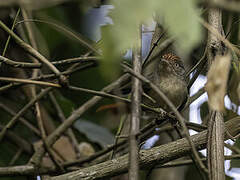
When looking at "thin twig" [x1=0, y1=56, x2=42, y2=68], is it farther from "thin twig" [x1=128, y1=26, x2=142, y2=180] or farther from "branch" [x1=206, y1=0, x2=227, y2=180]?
"branch" [x1=206, y1=0, x2=227, y2=180]

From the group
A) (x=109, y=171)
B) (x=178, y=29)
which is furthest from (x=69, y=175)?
(x=178, y=29)

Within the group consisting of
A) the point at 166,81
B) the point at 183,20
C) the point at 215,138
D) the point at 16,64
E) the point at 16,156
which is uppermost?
the point at 166,81

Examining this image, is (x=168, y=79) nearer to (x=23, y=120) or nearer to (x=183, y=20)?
(x=23, y=120)

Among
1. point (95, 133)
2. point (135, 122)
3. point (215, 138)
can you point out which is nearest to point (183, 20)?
point (135, 122)

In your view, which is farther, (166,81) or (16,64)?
(166,81)

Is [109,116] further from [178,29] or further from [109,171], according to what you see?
[178,29]

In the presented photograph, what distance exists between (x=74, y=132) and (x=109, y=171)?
215 cm

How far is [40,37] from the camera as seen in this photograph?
165 inches

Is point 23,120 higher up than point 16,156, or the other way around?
point 23,120

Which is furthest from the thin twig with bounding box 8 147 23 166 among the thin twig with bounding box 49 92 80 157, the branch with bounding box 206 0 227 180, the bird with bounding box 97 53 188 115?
the branch with bounding box 206 0 227 180

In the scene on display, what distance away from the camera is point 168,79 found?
3.96 m

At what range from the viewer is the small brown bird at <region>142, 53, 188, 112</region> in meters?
3.61

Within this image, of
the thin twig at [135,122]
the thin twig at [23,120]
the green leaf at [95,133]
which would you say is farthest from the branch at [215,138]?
the thin twig at [23,120]

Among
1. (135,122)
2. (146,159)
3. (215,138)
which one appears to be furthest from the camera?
(146,159)
